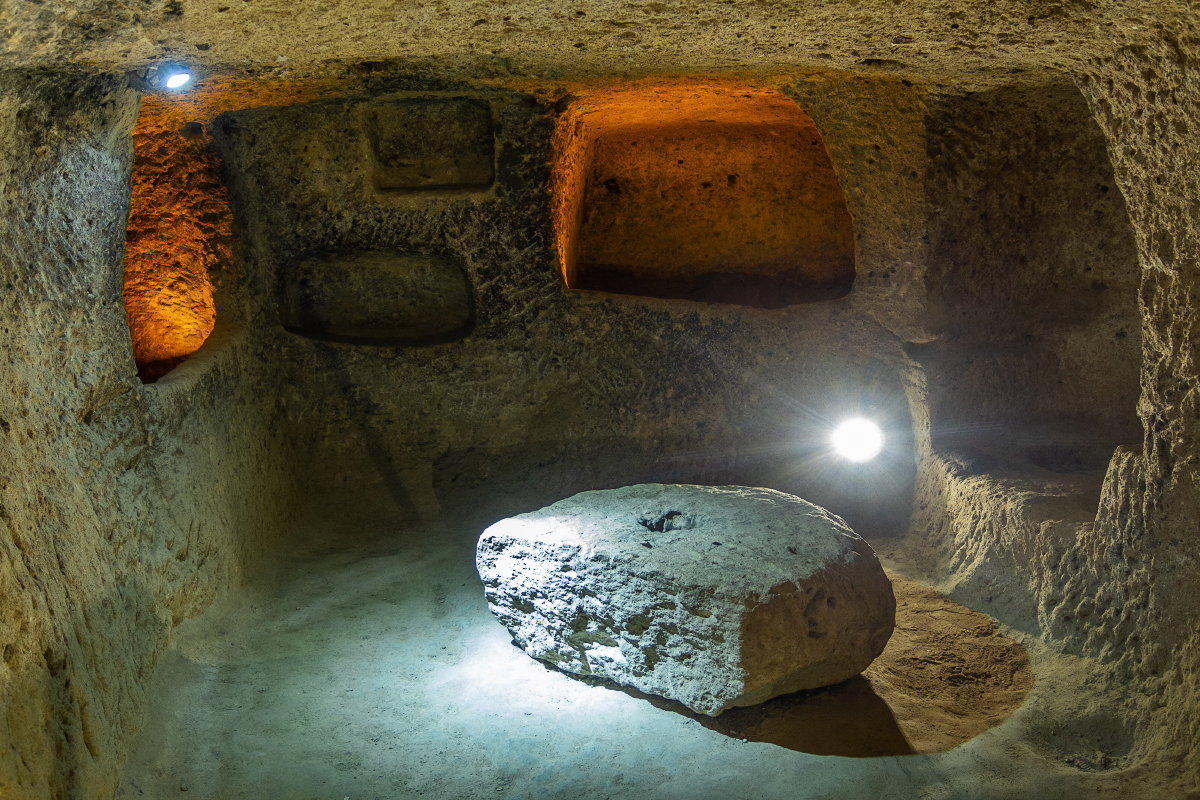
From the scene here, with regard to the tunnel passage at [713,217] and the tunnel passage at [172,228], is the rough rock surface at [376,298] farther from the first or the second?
the tunnel passage at [713,217]

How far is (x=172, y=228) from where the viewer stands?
3695 millimetres

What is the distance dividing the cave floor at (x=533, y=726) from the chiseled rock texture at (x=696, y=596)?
125mm

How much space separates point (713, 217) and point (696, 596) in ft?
8.45

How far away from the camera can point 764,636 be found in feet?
8.06

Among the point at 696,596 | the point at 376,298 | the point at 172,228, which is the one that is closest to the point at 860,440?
the point at 696,596

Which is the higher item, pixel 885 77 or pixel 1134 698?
pixel 885 77

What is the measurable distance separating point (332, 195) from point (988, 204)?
253 centimetres

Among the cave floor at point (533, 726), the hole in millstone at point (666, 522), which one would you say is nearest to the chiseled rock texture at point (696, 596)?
the hole in millstone at point (666, 522)

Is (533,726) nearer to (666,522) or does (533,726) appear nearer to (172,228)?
(666,522)

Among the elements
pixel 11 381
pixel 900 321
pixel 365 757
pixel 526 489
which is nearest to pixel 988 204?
pixel 900 321

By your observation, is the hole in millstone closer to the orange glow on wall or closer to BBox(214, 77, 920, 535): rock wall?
BBox(214, 77, 920, 535): rock wall

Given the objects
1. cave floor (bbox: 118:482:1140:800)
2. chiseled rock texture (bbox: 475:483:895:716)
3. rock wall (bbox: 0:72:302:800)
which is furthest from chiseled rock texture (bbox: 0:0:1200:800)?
chiseled rock texture (bbox: 475:483:895:716)

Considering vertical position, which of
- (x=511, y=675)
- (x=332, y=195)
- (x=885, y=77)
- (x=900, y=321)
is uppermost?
(x=885, y=77)

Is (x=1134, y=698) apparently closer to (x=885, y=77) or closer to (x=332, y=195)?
(x=885, y=77)
